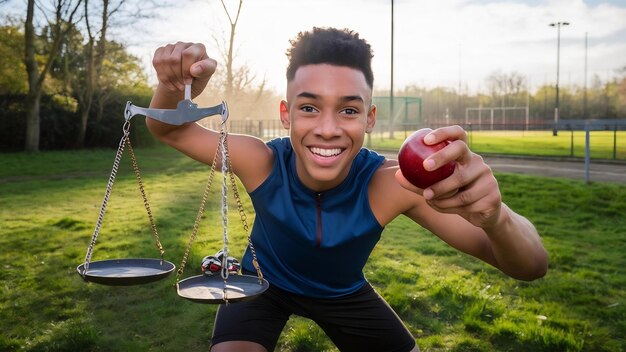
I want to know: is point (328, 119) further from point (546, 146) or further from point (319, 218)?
point (546, 146)

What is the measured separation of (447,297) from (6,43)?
866 inches

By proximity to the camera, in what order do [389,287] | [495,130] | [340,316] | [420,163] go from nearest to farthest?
[420,163], [340,316], [389,287], [495,130]

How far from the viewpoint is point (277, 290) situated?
2.81 metres

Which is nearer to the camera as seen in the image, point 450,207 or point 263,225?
point 450,207

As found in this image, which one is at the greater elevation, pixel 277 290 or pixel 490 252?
pixel 490 252

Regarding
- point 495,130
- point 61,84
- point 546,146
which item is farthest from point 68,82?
point 495,130

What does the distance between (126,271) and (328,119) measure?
120 cm

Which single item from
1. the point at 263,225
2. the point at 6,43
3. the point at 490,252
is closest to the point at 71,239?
the point at 263,225

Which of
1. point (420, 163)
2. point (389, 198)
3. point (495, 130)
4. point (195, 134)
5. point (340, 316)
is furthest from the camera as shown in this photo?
point (495, 130)

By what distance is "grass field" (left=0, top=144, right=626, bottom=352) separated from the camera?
4.18 meters

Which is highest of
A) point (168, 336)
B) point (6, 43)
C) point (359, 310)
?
point (6, 43)

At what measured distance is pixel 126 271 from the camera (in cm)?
273

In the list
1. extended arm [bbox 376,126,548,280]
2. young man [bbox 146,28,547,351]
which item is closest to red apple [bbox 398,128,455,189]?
extended arm [bbox 376,126,548,280]

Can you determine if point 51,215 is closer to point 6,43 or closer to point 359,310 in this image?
point 359,310
